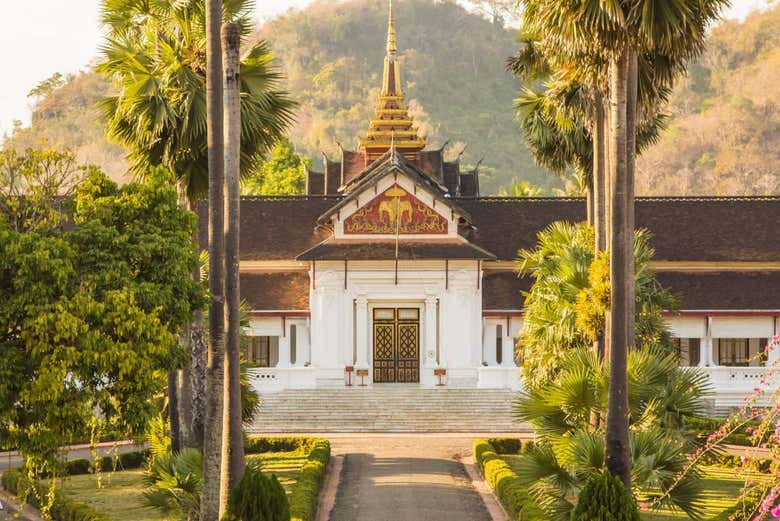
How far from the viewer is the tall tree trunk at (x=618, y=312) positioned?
2061cm

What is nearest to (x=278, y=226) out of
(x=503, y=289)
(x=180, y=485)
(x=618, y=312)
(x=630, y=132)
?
(x=503, y=289)

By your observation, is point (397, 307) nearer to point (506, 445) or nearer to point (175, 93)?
point (506, 445)

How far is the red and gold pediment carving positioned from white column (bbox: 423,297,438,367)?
2392mm

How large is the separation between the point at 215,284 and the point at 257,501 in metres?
3.52

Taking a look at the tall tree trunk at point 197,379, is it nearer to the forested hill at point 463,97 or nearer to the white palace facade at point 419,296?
the white palace facade at point 419,296

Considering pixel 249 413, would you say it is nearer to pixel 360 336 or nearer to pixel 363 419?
pixel 363 419

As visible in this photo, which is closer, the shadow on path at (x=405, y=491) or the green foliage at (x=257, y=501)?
the green foliage at (x=257, y=501)

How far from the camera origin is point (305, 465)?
30.3m

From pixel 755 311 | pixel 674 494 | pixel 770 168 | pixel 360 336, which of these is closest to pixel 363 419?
pixel 360 336

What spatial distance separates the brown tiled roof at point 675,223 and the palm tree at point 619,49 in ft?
87.5

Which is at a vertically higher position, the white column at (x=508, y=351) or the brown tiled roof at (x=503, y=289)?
the brown tiled roof at (x=503, y=289)

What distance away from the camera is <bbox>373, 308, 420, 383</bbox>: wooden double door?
1831 inches

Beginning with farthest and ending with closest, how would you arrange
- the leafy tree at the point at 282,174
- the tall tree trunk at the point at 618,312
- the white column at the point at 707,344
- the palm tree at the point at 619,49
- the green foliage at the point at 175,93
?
the leafy tree at the point at 282,174
the white column at the point at 707,344
the green foliage at the point at 175,93
the palm tree at the point at 619,49
the tall tree trunk at the point at 618,312

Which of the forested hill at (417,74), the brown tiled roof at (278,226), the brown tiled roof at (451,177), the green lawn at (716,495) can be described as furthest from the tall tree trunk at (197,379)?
the forested hill at (417,74)
